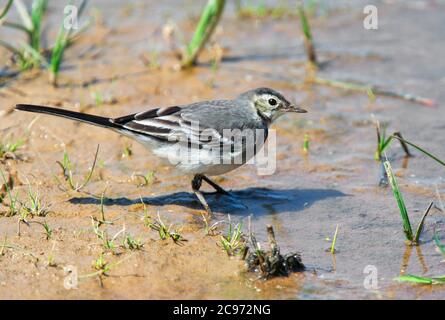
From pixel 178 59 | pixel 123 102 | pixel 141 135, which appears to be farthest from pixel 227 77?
pixel 141 135

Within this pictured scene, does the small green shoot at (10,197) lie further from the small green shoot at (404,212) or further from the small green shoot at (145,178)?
the small green shoot at (404,212)

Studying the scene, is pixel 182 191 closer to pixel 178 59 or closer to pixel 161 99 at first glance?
pixel 161 99

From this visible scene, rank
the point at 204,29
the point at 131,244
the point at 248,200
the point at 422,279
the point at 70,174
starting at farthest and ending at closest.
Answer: the point at 204,29 < the point at 248,200 < the point at 70,174 < the point at 131,244 < the point at 422,279

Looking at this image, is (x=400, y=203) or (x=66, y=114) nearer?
(x=400, y=203)

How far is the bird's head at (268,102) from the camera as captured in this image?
783 cm

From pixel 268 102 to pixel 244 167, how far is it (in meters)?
0.92

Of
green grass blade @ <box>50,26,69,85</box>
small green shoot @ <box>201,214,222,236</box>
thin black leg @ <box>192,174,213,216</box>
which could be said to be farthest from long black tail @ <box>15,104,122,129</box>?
green grass blade @ <box>50,26,69,85</box>

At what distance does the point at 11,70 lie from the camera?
33.1 feet

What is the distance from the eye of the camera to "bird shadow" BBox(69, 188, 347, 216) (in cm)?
736

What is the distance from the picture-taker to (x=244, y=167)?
8453 mm

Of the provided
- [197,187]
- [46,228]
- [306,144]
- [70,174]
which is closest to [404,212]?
[197,187]

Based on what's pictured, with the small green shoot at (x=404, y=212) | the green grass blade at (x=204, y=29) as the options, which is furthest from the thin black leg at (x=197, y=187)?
the green grass blade at (x=204, y=29)

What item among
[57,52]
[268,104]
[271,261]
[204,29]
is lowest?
[271,261]

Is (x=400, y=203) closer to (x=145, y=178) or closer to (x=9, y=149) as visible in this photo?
(x=145, y=178)
